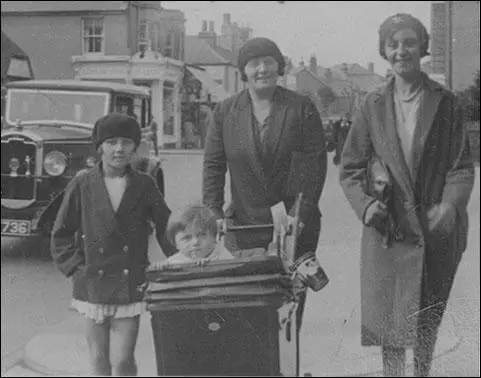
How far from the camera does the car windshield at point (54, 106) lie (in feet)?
7.96

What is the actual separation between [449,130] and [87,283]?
84 cm

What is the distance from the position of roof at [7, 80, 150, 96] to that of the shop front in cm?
3

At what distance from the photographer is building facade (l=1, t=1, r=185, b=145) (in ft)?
5.53

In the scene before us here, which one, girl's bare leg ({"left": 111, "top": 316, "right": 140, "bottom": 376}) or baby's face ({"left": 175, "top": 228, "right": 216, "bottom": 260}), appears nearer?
baby's face ({"left": 175, "top": 228, "right": 216, "bottom": 260})

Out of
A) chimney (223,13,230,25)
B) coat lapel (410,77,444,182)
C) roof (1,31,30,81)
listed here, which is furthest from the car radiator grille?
coat lapel (410,77,444,182)

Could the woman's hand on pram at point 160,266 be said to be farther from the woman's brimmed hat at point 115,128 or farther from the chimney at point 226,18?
the chimney at point 226,18

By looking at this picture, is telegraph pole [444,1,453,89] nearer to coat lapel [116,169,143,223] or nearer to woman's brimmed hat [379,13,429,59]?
woman's brimmed hat [379,13,429,59]

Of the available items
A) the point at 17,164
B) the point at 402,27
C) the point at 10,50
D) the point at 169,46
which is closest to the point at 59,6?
the point at 10,50

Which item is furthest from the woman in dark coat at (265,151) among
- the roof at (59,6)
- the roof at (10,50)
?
the roof at (10,50)

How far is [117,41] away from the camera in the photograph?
173cm

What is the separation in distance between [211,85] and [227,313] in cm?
49

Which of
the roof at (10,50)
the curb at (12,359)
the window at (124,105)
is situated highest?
the roof at (10,50)

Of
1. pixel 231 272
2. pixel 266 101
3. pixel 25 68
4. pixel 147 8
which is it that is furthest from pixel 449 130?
pixel 25 68

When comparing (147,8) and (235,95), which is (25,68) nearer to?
(147,8)
